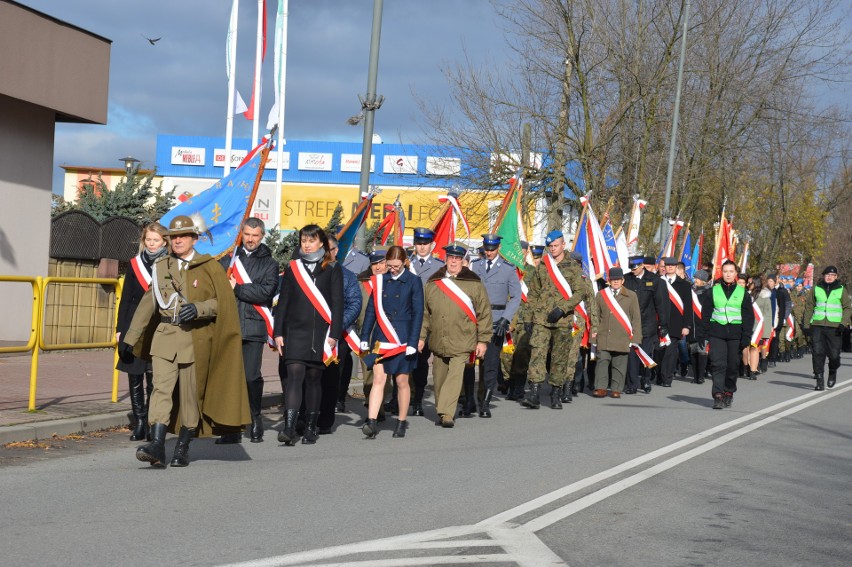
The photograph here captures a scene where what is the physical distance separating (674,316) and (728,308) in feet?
15.7

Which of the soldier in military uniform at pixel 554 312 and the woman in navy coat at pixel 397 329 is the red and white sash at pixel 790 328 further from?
the woman in navy coat at pixel 397 329

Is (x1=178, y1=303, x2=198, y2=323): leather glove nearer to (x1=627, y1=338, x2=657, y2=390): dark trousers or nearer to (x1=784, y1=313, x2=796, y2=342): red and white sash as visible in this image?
(x1=627, y1=338, x2=657, y2=390): dark trousers

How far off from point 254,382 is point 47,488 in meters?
3.09

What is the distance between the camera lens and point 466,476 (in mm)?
8891

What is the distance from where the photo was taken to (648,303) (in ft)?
61.7

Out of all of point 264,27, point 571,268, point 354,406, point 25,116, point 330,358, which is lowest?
point 354,406

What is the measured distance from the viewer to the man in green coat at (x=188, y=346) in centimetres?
862

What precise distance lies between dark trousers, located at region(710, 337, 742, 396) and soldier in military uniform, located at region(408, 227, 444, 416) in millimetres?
3673

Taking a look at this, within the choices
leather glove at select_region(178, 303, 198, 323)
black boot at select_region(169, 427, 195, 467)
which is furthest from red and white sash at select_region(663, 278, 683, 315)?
leather glove at select_region(178, 303, 198, 323)

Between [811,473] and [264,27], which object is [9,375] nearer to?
[811,473]

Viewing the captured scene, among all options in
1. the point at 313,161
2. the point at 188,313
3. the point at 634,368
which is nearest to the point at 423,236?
the point at 188,313

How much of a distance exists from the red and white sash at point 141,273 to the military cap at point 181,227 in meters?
1.27

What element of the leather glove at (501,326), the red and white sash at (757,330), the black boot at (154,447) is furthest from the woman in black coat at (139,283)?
the red and white sash at (757,330)

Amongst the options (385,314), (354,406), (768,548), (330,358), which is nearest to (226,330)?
(330,358)
